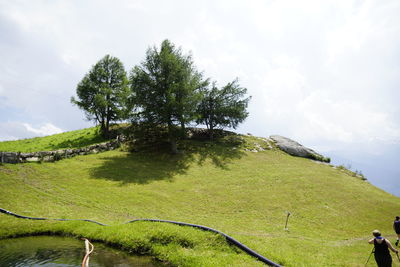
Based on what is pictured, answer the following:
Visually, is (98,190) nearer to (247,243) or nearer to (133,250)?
(133,250)

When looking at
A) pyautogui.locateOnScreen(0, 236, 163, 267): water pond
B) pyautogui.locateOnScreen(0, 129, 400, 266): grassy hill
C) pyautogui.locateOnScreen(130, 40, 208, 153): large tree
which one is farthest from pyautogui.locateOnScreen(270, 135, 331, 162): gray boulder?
pyautogui.locateOnScreen(0, 236, 163, 267): water pond

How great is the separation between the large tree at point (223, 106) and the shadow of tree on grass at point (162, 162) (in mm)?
6835

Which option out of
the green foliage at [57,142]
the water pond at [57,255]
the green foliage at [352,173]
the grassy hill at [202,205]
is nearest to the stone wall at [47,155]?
the grassy hill at [202,205]

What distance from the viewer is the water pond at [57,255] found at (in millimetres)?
10455

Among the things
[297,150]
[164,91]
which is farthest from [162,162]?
[297,150]

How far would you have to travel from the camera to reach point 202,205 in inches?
910

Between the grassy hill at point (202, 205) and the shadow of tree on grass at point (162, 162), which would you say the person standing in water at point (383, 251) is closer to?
the grassy hill at point (202, 205)

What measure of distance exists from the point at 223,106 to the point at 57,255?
47.8m

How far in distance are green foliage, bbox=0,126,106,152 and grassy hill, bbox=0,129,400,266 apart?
28.0 ft

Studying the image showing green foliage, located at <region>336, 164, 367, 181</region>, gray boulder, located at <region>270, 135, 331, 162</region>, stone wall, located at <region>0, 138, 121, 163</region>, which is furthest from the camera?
gray boulder, located at <region>270, 135, 331, 162</region>

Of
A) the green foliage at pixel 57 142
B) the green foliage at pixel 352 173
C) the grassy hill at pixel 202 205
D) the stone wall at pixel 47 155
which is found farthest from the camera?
the green foliage at pixel 352 173

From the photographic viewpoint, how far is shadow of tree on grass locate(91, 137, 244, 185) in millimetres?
29403

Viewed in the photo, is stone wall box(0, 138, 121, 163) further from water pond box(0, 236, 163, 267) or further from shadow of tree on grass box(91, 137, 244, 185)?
water pond box(0, 236, 163, 267)

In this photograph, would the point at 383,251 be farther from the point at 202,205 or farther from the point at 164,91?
the point at 164,91
